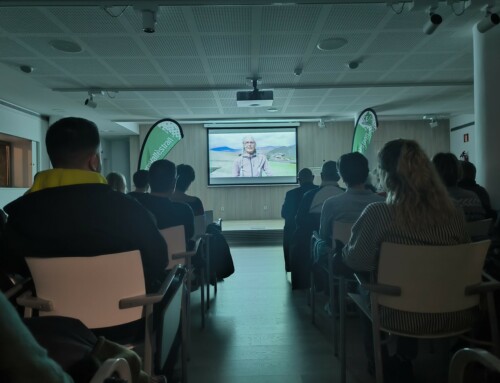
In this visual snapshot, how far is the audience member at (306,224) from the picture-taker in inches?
134

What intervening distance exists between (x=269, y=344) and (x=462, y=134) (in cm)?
933

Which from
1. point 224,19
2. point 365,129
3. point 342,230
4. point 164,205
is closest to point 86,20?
point 224,19

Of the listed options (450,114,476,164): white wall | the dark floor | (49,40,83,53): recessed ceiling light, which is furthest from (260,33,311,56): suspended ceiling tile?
(450,114,476,164): white wall

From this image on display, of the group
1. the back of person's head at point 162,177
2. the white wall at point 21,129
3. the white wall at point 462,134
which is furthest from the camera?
the white wall at point 462,134

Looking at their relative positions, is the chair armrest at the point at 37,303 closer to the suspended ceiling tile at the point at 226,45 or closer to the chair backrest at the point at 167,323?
the chair backrest at the point at 167,323

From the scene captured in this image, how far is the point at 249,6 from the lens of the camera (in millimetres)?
3439

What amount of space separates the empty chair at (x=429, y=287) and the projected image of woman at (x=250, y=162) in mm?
8694

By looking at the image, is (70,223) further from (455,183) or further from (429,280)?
(455,183)

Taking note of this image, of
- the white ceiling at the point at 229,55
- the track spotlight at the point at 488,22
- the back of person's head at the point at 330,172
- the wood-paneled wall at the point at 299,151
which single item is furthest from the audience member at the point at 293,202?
the wood-paneled wall at the point at 299,151

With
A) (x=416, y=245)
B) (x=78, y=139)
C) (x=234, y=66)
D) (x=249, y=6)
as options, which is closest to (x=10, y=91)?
(x=234, y=66)

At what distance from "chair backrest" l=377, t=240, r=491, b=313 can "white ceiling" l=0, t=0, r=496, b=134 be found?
2491 mm

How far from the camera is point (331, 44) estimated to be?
442 cm

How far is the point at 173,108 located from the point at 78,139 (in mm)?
6701

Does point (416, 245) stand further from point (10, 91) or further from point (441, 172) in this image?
point (10, 91)
